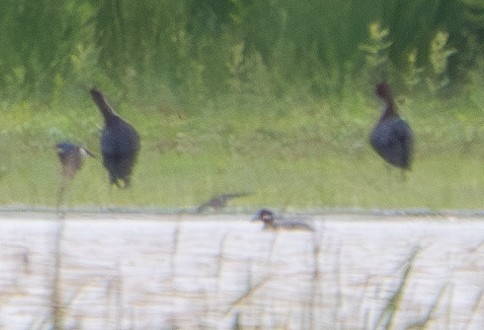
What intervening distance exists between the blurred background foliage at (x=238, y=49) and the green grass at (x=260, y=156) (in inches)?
5.5

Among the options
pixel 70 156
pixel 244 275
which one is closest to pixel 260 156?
pixel 70 156

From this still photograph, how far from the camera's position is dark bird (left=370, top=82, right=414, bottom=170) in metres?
5.20

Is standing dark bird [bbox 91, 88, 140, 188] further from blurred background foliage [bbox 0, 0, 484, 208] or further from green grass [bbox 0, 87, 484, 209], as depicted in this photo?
blurred background foliage [bbox 0, 0, 484, 208]

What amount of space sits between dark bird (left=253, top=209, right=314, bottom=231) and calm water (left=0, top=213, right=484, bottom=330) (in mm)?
34

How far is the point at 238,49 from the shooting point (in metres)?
7.57

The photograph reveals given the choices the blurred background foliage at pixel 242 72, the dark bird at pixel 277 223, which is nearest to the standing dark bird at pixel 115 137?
the blurred background foliage at pixel 242 72

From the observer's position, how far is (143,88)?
7723mm

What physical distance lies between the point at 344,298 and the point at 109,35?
20.1ft

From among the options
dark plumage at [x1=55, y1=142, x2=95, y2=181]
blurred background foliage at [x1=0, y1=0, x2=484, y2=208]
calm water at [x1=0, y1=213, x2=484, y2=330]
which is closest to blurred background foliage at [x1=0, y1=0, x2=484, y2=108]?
blurred background foliage at [x1=0, y1=0, x2=484, y2=208]

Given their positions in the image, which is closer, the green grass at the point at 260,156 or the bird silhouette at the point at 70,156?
the bird silhouette at the point at 70,156

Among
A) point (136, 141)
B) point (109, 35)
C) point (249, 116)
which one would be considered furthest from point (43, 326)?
point (109, 35)

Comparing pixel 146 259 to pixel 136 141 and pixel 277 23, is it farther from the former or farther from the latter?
pixel 277 23

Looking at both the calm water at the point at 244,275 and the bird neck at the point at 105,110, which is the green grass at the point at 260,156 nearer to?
the bird neck at the point at 105,110

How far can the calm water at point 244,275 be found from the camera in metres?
2.03
